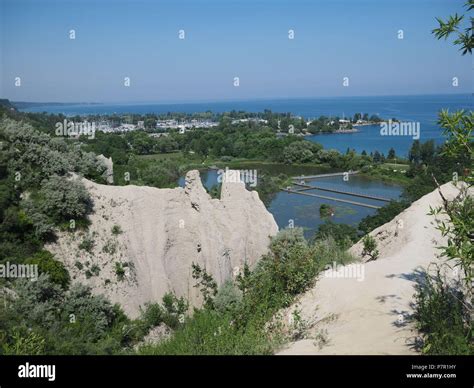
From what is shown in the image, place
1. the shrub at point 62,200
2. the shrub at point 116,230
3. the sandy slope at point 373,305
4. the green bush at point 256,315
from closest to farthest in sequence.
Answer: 1. the sandy slope at point 373,305
2. the green bush at point 256,315
3. the shrub at point 62,200
4. the shrub at point 116,230

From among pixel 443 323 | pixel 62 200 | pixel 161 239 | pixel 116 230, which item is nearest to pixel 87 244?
pixel 116 230

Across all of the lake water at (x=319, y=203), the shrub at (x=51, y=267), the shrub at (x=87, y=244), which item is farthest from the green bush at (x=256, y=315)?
the lake water at (x=319, y=203)

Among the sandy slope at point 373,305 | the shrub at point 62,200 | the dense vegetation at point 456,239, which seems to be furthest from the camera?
the shrub at point 62,200

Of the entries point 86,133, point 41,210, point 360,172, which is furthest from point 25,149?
point 360,172

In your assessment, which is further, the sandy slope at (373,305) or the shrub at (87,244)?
the shrub at (87,244)

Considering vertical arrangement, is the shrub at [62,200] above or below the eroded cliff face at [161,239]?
above

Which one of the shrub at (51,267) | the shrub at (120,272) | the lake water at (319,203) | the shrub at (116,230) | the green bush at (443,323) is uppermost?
the green bush at (443,323)

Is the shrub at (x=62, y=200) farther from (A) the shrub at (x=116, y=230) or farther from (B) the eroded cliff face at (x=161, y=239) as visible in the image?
(A) the shrub at (x=116, y=230)
